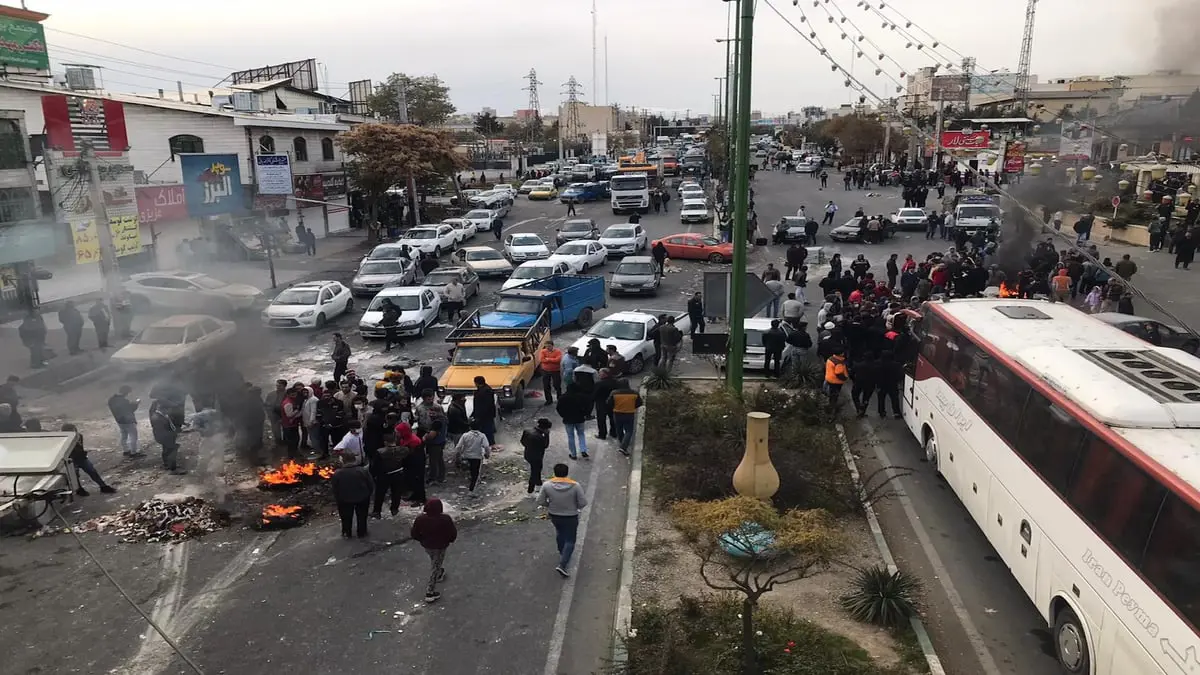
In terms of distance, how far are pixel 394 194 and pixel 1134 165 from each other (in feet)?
128

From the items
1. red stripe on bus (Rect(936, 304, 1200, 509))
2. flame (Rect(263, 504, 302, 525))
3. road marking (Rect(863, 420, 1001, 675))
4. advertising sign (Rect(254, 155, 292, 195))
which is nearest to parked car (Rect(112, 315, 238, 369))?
flame (Rect(263, 504, 302, 525))

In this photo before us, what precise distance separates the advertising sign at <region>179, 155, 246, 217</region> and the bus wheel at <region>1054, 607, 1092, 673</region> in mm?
33062

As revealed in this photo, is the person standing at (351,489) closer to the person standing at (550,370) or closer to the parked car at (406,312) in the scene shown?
the person standing at (550,370)

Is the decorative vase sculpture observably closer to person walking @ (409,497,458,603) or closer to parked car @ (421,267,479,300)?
person walking @ (409,497,458,603)

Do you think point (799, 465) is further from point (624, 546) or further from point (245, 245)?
point (245, 245)

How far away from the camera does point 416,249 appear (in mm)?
33562

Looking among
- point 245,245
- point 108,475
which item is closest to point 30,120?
point 245,245

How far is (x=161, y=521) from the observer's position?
10883mm

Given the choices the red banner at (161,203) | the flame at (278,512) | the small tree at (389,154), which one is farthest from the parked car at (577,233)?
the flame at (278,512)

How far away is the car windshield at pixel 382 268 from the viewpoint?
27.3 meters

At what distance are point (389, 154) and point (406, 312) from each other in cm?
2301

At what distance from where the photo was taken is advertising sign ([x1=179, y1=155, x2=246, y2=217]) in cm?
3241

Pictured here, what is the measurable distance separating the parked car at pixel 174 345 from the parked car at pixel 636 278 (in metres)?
11.8

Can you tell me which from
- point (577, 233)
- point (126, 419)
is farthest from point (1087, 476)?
point (577, 233)
